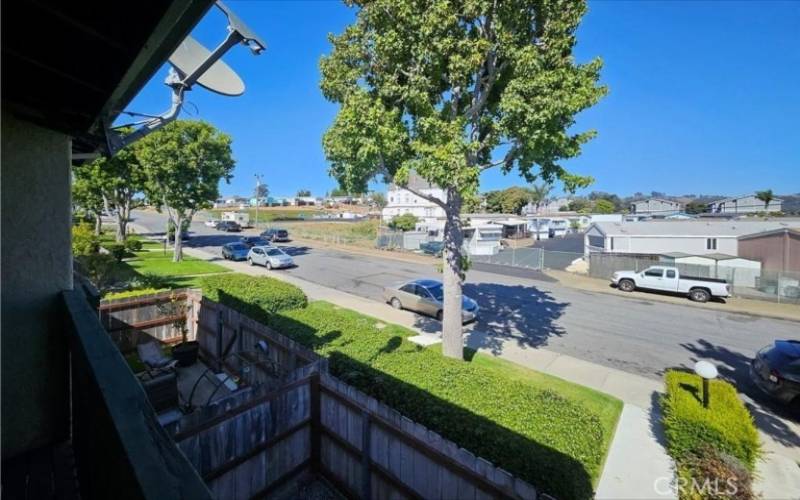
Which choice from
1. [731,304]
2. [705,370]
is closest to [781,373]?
[705,370]

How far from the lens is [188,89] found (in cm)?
491

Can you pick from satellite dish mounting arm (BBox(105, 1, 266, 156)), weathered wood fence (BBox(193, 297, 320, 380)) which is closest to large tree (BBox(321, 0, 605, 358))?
satellite dish mounting arm (BBox(105, 1, 266, 156))

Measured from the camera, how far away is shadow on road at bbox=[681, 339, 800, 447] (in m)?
6.93

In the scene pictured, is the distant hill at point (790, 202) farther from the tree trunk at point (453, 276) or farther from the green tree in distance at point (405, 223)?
the tree trunk at point (453, 276)

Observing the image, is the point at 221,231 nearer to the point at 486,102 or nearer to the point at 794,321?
the point at 486,102

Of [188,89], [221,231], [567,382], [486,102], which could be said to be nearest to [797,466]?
[567,382]

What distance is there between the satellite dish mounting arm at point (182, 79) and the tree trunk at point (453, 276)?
544cm

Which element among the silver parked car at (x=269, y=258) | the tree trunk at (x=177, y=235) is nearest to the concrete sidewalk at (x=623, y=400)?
the silver parked car at (x=269, y=258)

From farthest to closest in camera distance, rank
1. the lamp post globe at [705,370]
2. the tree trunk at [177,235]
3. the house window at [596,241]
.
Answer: the house window at [596,241]
the tree trunk at [177,235]
the lamp post globe at [705,370]

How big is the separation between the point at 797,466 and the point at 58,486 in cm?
996

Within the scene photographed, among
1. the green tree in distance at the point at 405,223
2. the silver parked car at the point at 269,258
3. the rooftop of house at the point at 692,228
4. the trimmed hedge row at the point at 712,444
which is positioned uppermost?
the green tree in distance at the point at 405,223

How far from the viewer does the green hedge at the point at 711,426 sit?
16.5ft

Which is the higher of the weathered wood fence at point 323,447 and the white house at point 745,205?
the white house at point 745,205

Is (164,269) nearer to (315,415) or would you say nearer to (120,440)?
(315,415)
